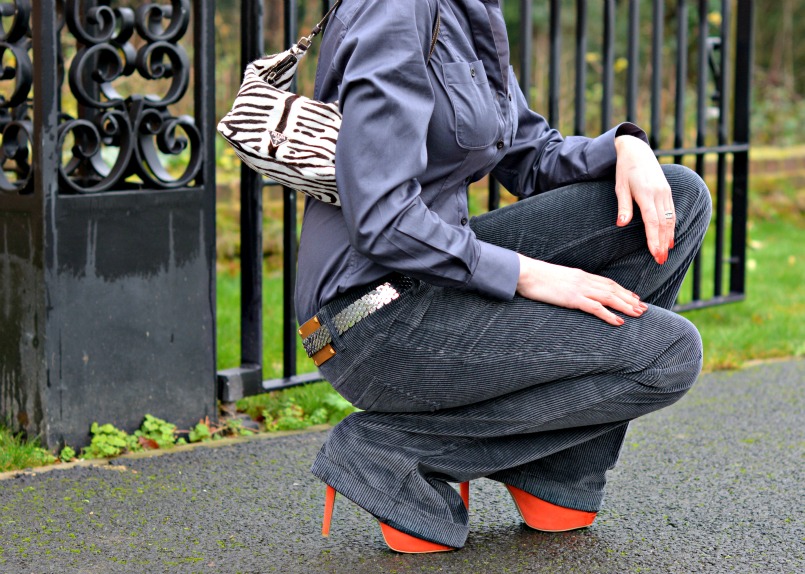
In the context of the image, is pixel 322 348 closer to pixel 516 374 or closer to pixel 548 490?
pixel 516 374

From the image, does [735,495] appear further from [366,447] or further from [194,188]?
[194,188]

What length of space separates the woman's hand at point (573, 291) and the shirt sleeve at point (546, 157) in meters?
0.35

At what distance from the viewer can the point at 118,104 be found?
3123mm

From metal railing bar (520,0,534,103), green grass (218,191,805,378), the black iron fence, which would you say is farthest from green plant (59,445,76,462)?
metal railing bar (520,0,534,103)

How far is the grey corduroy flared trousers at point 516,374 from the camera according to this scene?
85.4 inches

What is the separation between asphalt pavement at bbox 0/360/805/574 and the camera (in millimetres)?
2299

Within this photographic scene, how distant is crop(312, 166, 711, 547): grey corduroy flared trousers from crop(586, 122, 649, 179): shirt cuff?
7 centimetres

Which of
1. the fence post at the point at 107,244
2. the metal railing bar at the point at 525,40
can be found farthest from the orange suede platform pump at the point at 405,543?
the metal railing bar at the point at 525,40

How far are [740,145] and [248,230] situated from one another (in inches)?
102

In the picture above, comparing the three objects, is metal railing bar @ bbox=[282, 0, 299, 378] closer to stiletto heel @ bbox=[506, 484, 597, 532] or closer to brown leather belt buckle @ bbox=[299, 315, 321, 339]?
brown leather belt buckle @ bbox=[299, 315, 321, 339]

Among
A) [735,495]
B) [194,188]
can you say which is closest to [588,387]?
[735,495]

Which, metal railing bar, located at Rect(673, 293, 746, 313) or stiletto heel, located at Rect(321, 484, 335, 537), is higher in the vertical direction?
stiletto heel, located at Rect(321, 484, 335, 537)

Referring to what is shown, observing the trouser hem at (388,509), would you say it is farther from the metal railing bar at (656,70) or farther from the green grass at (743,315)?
the metal railing bar at (656,70)

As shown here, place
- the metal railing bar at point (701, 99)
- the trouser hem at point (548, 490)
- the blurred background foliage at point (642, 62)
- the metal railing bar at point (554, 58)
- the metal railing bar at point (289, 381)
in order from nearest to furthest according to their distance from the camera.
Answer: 1. the trouser hem at point (548, 490)
2. the metal railing bar at point (289, 381)
3. the metal railing bar at point (554, 58)
4. the metal railing bar at point (701, 99)
5. the blurred background foliage at point (642, 62)
